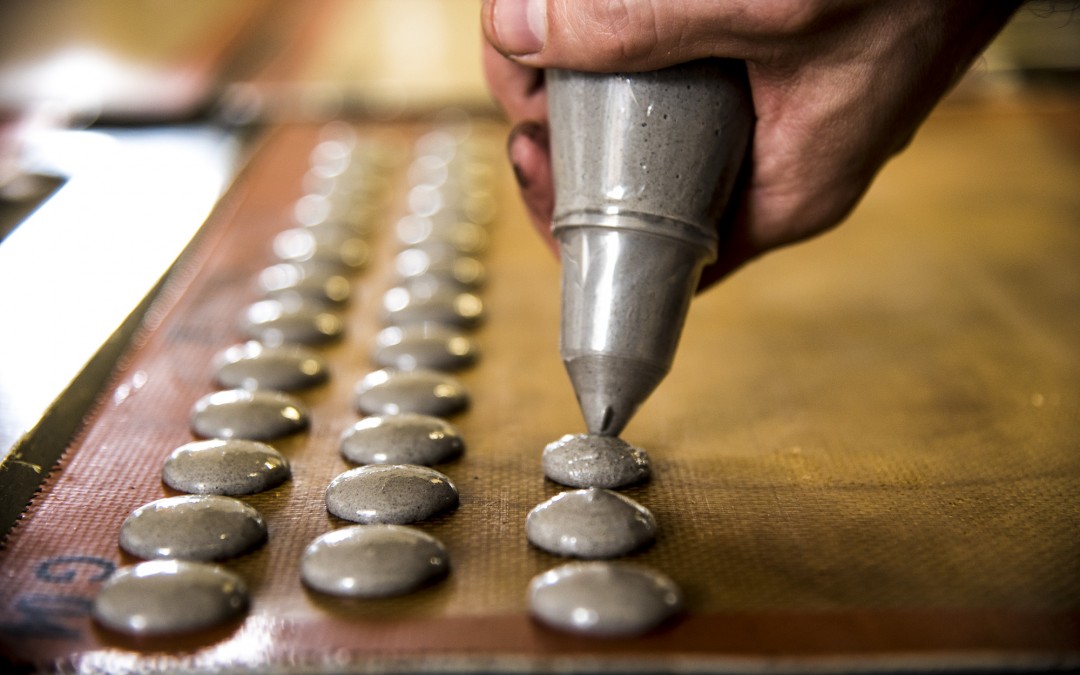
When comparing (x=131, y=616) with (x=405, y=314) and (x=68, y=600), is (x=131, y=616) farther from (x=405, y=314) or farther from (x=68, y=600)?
(x=405, y=314)

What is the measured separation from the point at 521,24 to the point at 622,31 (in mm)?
90

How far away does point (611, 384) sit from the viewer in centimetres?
80

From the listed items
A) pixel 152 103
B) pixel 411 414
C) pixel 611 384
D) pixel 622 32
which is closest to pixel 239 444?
pixel 411 414

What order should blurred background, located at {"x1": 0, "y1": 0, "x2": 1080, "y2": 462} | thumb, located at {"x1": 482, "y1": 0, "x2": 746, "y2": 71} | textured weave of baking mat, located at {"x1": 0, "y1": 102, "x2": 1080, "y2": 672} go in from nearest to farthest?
textured weave of baking mat, located at {"x1": 0, "y1": 102, "x2": 1080, "y2": 672}
thumb, located at {"x1": 482, "y1": 0, "x2": 746, "y2": 71}
blurred background, located at {"x1": 0, "y1": 0, "x2": 1080, "y2": 462}

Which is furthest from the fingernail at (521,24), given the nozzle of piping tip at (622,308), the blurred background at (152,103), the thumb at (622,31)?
the blurred background at (152,103)

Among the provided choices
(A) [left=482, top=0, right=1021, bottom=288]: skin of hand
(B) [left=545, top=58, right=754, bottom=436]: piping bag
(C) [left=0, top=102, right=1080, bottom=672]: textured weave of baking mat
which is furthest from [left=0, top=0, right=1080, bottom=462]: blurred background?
(B) [left=545, top=58, right=754, bottom=436]: piping bag

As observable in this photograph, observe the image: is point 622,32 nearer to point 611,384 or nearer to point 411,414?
point 611,384

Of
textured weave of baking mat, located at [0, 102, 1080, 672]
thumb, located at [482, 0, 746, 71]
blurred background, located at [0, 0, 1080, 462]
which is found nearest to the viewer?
textured weave of baking mat, located at [0, 102, 1080, 672]

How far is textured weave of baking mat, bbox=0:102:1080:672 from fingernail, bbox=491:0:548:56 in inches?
12.9

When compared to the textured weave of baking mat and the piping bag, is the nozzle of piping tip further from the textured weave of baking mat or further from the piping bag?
the textured weave of baking mat

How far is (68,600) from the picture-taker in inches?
27.0

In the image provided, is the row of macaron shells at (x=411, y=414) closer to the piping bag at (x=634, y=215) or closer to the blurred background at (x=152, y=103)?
the piping bag at (x=634, y=215)

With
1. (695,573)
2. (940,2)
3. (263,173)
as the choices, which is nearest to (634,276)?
(695,573)

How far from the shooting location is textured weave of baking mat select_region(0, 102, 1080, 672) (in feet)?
2.07
